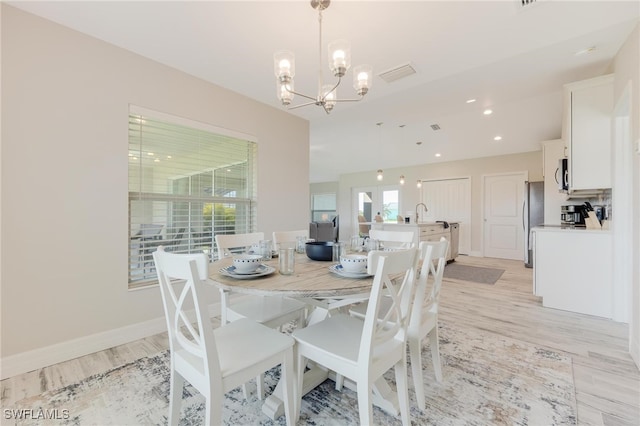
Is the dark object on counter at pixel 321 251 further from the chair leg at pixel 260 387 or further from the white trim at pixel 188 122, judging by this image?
the white trim at pixel 188 122

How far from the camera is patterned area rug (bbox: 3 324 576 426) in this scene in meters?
1.43

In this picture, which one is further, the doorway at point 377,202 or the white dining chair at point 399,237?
the doorway at point 377,202

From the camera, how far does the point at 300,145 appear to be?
3.99 metres

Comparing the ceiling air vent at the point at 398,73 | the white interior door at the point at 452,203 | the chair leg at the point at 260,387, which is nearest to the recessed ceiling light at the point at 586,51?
the ceiling air vent at the point at 398,73

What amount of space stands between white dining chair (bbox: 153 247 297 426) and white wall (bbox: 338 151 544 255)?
674 centimetres

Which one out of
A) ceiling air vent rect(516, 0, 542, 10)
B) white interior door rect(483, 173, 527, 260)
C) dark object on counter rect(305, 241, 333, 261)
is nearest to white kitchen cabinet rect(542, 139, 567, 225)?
white interior door rect(483, 173, 527, 260)

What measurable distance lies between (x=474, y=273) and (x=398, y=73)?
12.3 ft

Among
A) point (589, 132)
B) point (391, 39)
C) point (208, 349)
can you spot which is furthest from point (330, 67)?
point (589, 132)

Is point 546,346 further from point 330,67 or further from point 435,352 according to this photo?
point 330,67

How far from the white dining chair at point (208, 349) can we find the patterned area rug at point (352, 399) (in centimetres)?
32

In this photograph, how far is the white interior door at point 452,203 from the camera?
682 cm

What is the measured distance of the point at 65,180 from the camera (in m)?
2.06

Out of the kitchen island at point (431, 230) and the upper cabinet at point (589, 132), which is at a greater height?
the upper cabinet at point (589, 132)

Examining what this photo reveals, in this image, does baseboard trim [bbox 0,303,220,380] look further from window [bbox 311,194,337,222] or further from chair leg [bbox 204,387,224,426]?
window [bbox 311,194,337,222]
